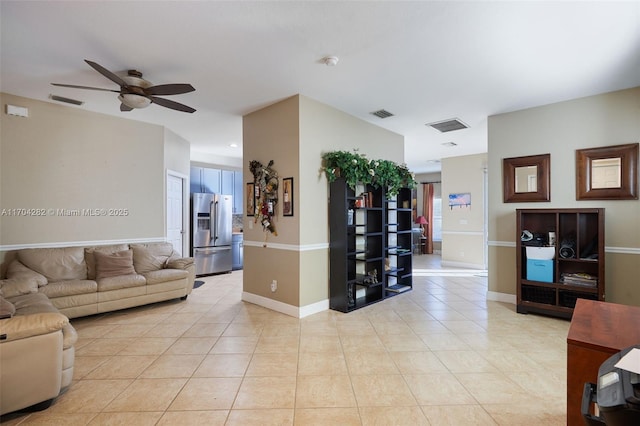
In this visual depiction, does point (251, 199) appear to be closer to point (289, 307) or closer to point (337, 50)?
point (289, 307)

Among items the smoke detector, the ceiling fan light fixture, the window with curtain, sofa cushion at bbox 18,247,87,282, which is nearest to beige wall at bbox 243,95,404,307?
the smoke detector

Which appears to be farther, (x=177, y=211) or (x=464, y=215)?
(x=464, y=215)

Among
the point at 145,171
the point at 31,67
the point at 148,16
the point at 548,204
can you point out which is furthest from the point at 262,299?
the point at 548,204

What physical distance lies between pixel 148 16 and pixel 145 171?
3157mm

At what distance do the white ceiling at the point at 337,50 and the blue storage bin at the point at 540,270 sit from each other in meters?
2.11

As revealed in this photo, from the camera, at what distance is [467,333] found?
10.6 ft

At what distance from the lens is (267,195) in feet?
13.4

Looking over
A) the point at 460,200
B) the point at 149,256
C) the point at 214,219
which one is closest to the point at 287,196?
the point at 149,256

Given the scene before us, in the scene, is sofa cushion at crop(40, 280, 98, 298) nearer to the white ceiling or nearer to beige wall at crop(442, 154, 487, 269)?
the white ceiling

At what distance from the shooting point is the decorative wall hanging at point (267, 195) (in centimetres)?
404

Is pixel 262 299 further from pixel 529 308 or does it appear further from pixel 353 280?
pixel 529 308

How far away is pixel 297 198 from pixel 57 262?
318 centimetres

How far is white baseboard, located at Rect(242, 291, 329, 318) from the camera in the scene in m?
3.74

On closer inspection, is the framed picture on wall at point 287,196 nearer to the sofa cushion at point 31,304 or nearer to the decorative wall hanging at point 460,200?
the sofa cushion at point 31,304
